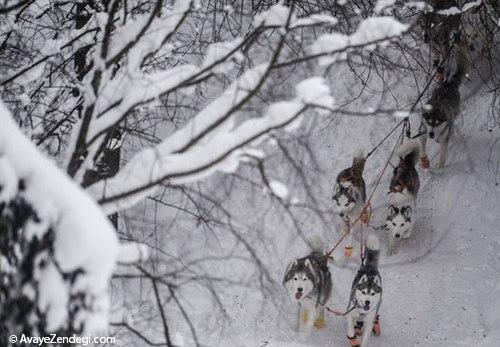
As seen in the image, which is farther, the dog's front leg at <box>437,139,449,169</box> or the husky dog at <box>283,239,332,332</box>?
the dog's front leg at <box>437,139,449,169</box>

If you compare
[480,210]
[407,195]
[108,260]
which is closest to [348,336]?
[407,195]

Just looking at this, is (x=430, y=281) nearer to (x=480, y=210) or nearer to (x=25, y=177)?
(x=480, y=210)

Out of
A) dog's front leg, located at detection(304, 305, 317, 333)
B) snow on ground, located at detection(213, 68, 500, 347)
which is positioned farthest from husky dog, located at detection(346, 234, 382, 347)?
dog's front leg, located at detection(304, 305, 317, 333)

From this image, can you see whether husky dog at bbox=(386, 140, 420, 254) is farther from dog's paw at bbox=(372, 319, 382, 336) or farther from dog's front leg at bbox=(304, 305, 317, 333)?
dog's front leg at bbox=(304, 305, 317, 333)

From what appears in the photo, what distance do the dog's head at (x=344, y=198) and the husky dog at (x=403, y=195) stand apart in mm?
417

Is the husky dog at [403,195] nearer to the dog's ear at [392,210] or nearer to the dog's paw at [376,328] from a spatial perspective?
the dog's ear at [392,210]

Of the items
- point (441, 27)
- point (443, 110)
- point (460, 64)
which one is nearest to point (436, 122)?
point (443, 110)

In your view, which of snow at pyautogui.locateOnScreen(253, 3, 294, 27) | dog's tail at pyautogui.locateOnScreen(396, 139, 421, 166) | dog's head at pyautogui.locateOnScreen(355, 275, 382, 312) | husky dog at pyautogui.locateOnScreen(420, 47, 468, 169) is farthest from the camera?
husky dog at pyautogui.locateOnScreen(420, 47, 468, 169)

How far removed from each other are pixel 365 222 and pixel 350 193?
53cm

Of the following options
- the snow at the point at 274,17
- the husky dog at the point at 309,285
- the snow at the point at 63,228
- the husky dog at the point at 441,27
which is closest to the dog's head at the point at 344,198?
the husky dog at the point at 309,285

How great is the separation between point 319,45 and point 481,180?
215 inches

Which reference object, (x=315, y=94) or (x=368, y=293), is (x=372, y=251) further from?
(x=315, y=94)

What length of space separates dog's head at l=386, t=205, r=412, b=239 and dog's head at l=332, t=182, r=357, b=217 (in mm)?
445

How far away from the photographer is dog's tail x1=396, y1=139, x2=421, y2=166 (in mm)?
7161
